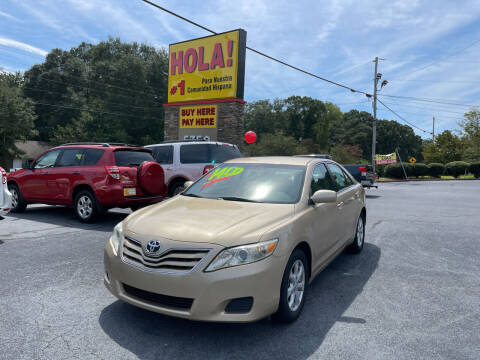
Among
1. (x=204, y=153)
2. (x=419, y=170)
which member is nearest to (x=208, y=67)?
(x=204, y=153)

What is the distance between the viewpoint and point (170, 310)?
2.82 m

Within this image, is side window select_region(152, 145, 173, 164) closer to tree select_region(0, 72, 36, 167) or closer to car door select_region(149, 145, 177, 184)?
car door select_region(149, 145, 177, 184)

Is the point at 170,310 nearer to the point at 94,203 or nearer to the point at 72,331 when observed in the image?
the point at 72,331

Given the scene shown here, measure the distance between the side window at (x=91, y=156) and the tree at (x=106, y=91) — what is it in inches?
1693

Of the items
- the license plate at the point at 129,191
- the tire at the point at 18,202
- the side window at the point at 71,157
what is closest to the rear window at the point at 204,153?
the license plate at the point at 129,191

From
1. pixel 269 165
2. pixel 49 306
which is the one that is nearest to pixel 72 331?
pixel 49 306

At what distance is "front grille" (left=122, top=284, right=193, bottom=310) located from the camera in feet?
9.20

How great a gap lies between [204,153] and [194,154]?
31cm

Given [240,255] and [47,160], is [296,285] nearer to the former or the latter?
[240,255]

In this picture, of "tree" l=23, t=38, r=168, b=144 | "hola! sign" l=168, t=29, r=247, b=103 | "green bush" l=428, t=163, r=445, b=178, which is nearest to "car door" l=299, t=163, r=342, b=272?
"hola! sign" l=168, t=29, r=247, b=103

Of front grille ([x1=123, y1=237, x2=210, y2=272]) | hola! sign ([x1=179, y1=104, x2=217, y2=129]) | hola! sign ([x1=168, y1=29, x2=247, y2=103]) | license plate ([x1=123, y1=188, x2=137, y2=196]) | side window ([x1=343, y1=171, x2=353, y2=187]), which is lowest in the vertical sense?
front grille ([x1=123, y1=237, x2=210, y2=272])

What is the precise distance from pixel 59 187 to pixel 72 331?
583 cm

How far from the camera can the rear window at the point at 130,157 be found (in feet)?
25.3

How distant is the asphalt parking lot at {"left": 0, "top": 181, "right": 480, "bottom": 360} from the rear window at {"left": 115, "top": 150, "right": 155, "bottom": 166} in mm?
2324
